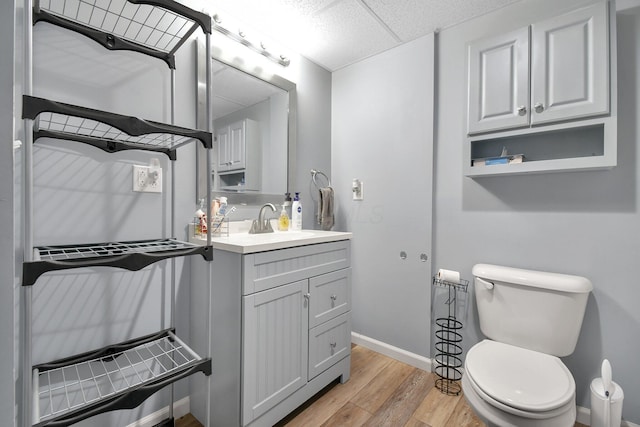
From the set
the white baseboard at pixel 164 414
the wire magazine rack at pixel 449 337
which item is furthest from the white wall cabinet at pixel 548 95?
the white baseboard at pixel 164 414

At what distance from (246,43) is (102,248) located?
4.55 feet

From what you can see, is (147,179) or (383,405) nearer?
(147,179)

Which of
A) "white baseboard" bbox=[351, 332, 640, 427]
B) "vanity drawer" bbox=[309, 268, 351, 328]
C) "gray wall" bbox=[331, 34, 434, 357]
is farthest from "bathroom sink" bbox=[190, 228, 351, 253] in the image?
"white baseboard" bbox=[351, 332, 640, 427]

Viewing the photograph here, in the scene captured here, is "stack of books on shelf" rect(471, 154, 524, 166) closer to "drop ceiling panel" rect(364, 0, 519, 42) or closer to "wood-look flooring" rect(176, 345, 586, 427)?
"drop ceiling panel" rect(364, 0, 519, 42)

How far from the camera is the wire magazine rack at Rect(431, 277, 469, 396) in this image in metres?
1.82

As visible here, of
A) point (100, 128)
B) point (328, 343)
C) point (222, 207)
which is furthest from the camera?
point (328, 343)

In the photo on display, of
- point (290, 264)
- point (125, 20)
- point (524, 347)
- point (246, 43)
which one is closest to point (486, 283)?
point (524, 347)

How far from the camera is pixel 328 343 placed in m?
1.67

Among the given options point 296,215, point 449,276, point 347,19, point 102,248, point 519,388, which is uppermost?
point 347,19

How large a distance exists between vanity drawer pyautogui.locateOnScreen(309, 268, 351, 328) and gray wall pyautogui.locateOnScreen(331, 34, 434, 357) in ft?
1.54

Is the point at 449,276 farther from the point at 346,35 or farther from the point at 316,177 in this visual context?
the point at 346,35

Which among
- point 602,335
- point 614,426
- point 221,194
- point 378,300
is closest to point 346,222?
Result: point 378,300

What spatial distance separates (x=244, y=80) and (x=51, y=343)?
159cm

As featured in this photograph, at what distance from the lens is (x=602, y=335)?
1426mm
